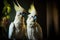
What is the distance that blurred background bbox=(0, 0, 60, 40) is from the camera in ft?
4.96

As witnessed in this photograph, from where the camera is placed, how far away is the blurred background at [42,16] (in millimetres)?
1512

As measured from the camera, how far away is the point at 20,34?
4.95ft

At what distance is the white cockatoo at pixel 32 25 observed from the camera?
1520 millimetres

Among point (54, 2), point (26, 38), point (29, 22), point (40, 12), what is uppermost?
point (54, 2)

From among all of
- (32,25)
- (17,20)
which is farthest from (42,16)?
(17,20)

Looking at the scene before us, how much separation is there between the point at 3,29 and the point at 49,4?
56cm

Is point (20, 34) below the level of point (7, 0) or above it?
below

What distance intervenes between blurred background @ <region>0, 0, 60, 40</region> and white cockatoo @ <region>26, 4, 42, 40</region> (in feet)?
0.13

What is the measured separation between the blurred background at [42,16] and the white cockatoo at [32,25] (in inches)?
1.5

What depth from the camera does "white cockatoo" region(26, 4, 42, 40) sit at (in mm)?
1520

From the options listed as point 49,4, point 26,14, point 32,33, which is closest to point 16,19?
point 26,14

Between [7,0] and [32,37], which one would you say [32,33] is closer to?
[32,37]

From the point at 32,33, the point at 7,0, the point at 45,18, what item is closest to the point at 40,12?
the point at 45,18

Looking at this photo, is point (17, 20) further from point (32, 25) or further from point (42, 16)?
point (42, 16)
